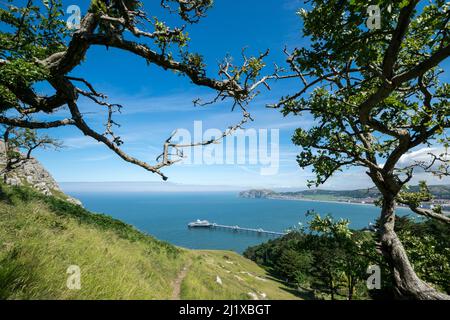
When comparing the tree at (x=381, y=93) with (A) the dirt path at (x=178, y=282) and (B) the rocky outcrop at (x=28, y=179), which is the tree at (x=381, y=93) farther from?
(B) the rocky outcrop at (x=28, y=179)

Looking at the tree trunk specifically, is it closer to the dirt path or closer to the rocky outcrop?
the dirt path

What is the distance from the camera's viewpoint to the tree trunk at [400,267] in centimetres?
733

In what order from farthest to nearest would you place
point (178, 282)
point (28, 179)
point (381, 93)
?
point (28, 179) → point (178, 282) → point (381, 93)

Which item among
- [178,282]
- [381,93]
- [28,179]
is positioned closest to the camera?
[381,93]

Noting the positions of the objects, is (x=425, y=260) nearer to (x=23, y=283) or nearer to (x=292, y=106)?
(x=292, y=106)

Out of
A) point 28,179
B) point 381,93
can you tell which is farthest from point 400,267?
point 28,179

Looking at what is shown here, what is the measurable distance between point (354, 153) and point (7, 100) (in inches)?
476

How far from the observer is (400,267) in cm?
802

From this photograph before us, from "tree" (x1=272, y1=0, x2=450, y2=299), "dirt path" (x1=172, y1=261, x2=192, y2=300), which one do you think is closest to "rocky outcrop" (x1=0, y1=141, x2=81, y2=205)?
"dirt path" (x1=172, y1=261, x2=192, y2=300)

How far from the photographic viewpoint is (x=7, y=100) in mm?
7367

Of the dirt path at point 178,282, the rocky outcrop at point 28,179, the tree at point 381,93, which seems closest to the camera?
the tree at point 381,93

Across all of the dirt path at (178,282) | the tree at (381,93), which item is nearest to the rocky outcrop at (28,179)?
the dirt path at (178,282)

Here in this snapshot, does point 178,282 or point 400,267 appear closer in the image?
point 400,267

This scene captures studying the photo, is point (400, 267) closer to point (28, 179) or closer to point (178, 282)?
point (178, 282)
